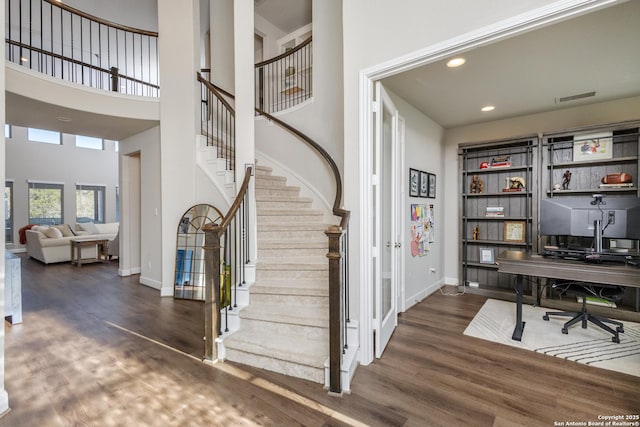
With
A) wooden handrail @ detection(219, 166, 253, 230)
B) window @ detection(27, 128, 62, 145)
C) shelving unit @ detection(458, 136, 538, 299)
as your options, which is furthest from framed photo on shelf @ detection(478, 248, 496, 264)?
window @ detection(27, 128, 62, 145)

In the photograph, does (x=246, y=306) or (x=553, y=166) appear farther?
(x=553, y=166)

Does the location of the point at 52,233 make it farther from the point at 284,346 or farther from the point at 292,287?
the point at 284,346

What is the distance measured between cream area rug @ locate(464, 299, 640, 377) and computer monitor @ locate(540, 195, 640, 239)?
1002 millimetres

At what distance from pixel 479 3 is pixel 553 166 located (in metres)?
3.11

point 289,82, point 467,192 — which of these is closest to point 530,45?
point 467,192

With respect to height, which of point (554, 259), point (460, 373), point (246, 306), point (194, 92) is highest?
point (194, 92)

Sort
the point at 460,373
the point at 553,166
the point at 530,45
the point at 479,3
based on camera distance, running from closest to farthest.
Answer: the point at 479,3
the point at 460,373
the point at 530,45
the point at 553,166

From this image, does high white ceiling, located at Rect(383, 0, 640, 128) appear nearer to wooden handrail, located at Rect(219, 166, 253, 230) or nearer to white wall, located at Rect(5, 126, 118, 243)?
wooden handrail, located at Rect(219, 166, 253, 230)

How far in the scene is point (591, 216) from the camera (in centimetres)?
306

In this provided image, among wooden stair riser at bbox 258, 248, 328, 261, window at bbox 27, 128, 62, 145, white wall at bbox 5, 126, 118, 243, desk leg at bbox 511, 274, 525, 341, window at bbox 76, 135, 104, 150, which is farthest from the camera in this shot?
window at bbox 76, 135, 104, 150

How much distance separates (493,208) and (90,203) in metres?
11.9

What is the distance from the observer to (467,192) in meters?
4.59

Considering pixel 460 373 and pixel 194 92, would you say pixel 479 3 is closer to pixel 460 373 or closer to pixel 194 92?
pixel 460 373

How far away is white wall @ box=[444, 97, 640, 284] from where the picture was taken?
3675mm
